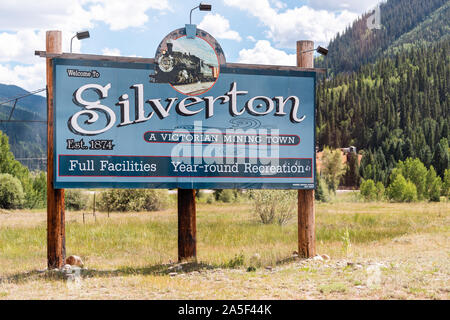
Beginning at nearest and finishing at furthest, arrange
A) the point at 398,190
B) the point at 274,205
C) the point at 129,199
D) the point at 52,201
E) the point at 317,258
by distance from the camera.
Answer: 1. the point at 52,201
2. the point at 317,258
3. the point at 274,205
4. the point at 129,199
5. the point at 398,190

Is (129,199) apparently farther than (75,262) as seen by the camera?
Yes

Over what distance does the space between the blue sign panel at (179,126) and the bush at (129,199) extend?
19.4 metres

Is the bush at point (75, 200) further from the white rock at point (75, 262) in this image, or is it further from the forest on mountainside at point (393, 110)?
the forest on mountainside at point (393, 110)

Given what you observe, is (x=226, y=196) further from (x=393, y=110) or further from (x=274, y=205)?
(x=393, y=110)

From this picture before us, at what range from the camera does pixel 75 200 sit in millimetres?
34094

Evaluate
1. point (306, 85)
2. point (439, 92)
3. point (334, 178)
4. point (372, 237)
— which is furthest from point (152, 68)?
point (439, 92)

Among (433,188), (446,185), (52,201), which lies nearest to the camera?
(52,201)

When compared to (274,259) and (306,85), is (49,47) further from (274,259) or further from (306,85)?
(274,259)

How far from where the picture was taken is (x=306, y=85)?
11422mm

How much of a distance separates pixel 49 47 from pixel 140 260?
5.51 metres

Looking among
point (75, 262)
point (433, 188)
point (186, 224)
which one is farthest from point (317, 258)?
point (433, 188)

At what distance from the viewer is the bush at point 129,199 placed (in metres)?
29.9

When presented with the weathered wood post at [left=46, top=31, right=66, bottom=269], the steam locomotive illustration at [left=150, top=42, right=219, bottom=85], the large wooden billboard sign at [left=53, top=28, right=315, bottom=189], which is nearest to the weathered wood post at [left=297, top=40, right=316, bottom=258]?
the large wooden billboard sign at [left=53, top=28, right=315, bottom=189]

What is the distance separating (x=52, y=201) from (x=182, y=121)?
A: 10.7 ft
